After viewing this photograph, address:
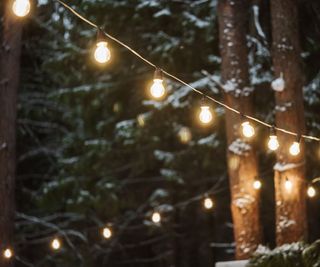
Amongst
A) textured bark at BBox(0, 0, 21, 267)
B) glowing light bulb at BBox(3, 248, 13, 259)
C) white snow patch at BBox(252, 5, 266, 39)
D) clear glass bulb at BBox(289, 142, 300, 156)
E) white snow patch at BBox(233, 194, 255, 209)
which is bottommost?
glowing light bulb at BBox(3, 248, 13, 259)

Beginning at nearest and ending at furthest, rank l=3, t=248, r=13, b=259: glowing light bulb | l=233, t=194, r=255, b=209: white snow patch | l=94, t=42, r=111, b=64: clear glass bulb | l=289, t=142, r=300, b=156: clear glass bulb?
l=94, t=42, r=111, b=64: clear glass bulb
l=289, t=142, r=300, b=156: clear glass bulb
l=233, t=194, r=255, b=209: white snow patch
l=3, t=248, r=13, b=259: glowing light bulb

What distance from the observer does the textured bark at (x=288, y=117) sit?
889cm

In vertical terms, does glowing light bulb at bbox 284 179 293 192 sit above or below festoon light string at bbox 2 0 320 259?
below

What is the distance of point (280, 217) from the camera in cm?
897

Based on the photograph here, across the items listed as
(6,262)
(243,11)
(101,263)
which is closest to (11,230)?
(6,262)

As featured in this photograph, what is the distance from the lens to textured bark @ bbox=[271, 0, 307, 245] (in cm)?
889

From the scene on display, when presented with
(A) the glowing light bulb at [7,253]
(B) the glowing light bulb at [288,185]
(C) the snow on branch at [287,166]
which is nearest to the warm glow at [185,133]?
(C) the snow on branch at [287,166]

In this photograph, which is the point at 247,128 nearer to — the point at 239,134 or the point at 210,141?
the point at 239,134

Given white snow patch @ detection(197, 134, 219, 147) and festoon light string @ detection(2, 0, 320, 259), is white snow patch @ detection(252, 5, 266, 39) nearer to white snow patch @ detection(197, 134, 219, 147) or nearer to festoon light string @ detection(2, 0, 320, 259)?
festoon light string @ detection(2, 0, 320, 259)

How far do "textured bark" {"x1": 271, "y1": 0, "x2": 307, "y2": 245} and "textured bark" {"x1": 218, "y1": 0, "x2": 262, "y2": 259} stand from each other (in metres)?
0.55

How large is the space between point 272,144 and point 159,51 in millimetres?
6141

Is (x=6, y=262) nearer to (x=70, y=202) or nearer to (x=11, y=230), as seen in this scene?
(x=11, y=230)

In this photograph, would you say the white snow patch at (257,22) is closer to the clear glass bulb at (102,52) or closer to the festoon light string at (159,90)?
the festoon light string at (159,90)

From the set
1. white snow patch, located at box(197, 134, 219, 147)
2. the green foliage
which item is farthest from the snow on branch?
white snow patch, located at box(197, 134, 219, 147)
